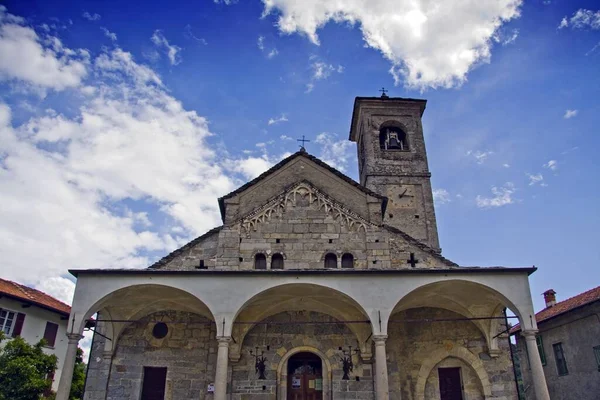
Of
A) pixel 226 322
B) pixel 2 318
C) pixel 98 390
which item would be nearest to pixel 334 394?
pixel 226 322

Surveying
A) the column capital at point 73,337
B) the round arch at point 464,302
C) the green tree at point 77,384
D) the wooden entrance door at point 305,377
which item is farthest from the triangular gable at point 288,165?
the green tree at point 77,384

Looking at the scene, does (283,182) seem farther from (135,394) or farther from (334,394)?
(135,394)

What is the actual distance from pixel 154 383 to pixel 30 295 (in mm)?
10749

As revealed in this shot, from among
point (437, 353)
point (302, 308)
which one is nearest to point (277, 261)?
point (302, 308)

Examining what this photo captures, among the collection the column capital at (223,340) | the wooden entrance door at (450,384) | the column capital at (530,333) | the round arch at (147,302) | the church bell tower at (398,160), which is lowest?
the wooden entrance door at (450,384)

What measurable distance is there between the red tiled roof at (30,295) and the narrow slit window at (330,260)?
11.5 meters

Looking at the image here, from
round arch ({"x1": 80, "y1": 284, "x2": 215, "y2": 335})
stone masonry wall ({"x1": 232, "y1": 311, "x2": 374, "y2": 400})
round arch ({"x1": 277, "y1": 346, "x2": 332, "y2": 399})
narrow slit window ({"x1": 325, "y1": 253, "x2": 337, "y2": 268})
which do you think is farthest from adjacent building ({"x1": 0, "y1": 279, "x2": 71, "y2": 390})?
narrow slit window ({"x1": 325, "y1": 253, "x2": 337, "y2": 268})

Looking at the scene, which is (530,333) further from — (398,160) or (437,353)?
(398,160)

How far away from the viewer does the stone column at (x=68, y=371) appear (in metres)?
10.3

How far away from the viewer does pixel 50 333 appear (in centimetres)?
2086

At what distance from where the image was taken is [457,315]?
45.3 ft

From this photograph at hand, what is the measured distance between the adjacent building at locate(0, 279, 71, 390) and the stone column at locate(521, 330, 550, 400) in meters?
15.8

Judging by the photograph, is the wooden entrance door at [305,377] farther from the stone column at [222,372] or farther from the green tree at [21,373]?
the green tree at [21,373]

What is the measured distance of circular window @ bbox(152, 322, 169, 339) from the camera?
13734mm
